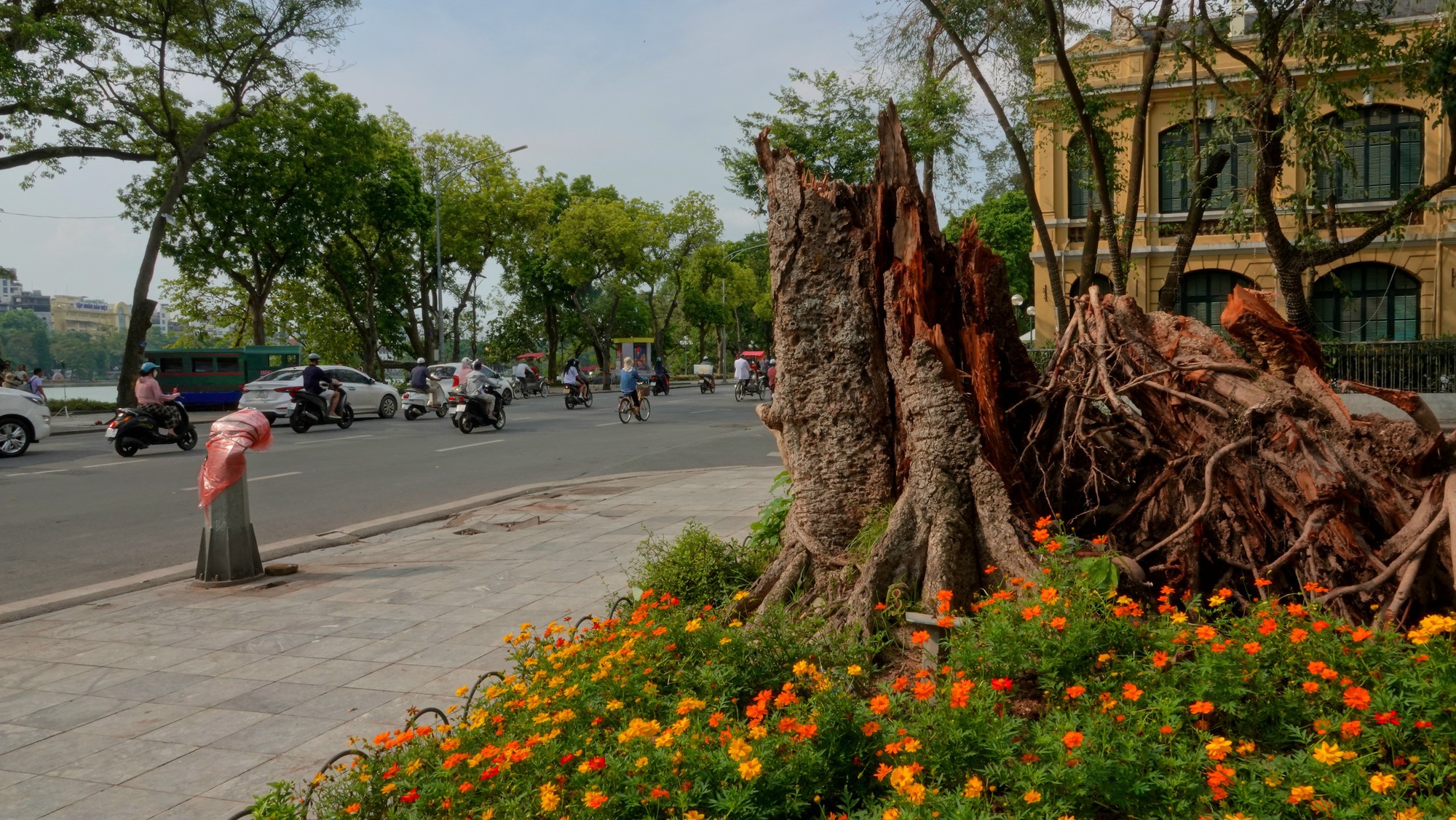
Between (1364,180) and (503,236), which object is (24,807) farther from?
(503,236)

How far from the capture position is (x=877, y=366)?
4793 millimetres

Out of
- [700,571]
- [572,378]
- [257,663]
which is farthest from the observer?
[572,378]

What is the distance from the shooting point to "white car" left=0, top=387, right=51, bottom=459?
17.8 meters

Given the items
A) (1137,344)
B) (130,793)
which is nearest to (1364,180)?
(1137,344)

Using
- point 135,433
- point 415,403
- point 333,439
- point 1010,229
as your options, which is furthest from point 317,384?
point 1010,229

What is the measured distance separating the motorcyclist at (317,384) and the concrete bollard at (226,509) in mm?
15813

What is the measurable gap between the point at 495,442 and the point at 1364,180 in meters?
22.7

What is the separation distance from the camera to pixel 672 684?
3549 millimetres

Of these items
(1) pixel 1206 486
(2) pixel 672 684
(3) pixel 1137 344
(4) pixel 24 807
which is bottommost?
(4) pixel 24 807

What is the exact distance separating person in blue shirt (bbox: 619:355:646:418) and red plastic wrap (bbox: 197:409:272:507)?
1506 centimetres

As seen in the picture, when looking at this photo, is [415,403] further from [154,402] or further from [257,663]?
[257,663]

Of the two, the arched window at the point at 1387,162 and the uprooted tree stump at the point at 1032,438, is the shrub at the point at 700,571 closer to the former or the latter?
the uprooted tree stump at the point at 1032,438

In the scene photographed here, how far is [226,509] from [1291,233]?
29.2 meters

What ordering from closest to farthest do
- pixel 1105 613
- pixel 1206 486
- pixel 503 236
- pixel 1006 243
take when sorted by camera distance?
pixel 1105 613, pixel 1206 486, pixel 503 236, pixel 1006 243
